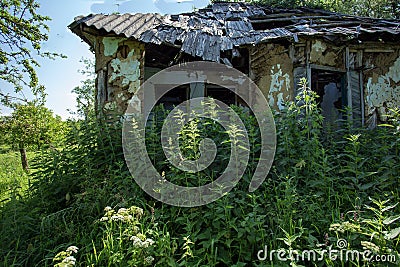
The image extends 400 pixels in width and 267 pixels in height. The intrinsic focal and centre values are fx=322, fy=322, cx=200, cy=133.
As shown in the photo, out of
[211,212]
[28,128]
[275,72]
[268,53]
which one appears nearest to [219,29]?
[268,53]

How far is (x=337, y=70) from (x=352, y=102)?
28.0 inches

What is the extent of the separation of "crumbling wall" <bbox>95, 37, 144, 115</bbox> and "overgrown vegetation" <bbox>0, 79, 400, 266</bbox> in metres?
1.88

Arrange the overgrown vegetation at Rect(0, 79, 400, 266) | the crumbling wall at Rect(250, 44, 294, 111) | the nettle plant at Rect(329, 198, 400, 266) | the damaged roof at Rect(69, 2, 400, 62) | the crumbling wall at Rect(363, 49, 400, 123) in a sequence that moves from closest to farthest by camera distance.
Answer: the nettle plant at Rect(329, 198, 400, 266)
the overgrown vegetation at Rect(0, 79, 400, 266)
the damaged roof at Rect(69, 2, 400, 62)
the crumbling wall at Rect(250, 44, 294, 111)
the crumbling wall at Rect(363, 49, 400, 123)

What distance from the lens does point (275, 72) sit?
6289 mm

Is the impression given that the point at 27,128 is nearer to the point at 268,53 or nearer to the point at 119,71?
the point at 119,71

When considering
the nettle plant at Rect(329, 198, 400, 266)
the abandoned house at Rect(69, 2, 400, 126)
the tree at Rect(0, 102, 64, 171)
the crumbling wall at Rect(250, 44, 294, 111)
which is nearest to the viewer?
the nettle plant at Rect(329, 198, 400, 266)

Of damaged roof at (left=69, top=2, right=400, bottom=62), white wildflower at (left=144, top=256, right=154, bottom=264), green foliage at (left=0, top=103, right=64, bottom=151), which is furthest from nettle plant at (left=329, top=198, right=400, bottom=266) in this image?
green foliage at (left=0, top=103, right=64, bottom=151)

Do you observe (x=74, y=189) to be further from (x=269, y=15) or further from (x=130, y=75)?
(x=269, y=15)

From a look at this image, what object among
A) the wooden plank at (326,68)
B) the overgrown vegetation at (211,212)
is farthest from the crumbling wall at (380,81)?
the overgrown vegetation at (211,212)

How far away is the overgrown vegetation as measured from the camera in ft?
8.15

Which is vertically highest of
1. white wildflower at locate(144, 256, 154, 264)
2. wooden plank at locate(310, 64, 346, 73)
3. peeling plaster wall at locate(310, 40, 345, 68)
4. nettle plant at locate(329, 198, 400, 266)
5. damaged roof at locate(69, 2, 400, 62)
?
damaged roof at locate(69, 2, 400, 62)

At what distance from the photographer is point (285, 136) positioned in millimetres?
3543

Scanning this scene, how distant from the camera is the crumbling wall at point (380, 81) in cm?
652

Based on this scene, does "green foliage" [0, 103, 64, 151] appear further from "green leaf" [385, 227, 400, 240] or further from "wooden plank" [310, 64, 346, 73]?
"green leaf" [385, 227, 400, 240]
